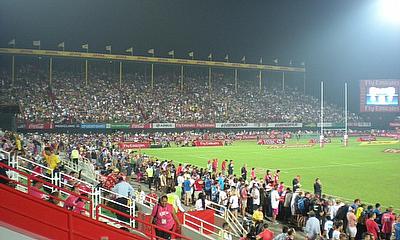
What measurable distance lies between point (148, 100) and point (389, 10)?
1485 inches

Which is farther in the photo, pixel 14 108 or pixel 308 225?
pixel 14 108

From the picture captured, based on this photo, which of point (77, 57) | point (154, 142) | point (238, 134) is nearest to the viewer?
point (154, 142)

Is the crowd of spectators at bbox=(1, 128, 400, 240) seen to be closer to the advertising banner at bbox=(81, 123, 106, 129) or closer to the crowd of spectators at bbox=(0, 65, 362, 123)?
the advertising banner at bbox=(81, 123, 106, 129)

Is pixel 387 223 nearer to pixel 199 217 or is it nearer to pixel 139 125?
pixel 199 217

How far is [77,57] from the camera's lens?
5825 cm

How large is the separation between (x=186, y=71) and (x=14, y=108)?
36.4 metres

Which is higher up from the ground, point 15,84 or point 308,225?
point 15,84

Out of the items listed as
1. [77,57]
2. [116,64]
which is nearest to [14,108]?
[77,57]

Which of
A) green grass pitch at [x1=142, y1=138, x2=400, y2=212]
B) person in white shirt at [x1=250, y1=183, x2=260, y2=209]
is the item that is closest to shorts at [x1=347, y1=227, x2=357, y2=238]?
person in white shirt at [x1=250, y1=183, x2=260, y2=209]

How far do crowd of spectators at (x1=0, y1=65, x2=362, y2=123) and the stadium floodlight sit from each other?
1839 cm

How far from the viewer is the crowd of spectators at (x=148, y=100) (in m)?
53.4

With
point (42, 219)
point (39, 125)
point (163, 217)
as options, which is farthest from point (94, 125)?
point (42, 219)

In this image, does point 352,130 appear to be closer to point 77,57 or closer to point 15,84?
point 77,57

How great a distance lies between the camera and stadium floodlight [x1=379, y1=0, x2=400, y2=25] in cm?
5497
